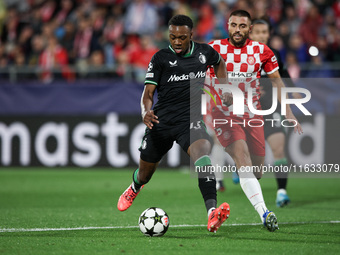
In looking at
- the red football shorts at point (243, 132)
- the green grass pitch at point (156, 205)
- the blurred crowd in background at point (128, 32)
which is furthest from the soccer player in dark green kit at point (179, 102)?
the blurred crowd in background at point (128, 32)

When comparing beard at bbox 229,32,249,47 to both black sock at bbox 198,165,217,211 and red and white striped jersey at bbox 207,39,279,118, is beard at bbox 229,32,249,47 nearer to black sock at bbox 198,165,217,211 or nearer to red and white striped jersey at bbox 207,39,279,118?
red and white striped jersey at bbox 207,39,279,118

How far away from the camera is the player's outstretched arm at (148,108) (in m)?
6.33

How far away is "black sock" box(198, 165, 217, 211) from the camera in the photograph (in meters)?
6.49

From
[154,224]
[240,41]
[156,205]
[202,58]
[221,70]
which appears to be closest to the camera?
[154,224]

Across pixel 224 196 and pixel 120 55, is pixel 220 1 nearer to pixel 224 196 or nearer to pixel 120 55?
pixel 120 55

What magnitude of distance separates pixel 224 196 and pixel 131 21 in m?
7.91

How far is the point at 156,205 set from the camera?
9.18 m

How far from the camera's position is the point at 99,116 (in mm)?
14508

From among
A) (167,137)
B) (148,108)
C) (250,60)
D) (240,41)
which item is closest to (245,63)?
(250,60)

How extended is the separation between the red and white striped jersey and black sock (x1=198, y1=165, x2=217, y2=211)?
1.08m

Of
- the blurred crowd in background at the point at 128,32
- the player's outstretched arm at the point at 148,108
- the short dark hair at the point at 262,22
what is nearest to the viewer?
the player's outstretched arm at the point at 148,108

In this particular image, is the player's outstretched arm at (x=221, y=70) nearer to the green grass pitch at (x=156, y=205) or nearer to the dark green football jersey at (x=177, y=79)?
the dark green football jersey at (x=177, y=79)

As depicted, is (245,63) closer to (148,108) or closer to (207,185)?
(148,108)

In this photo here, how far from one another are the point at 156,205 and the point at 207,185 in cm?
275
